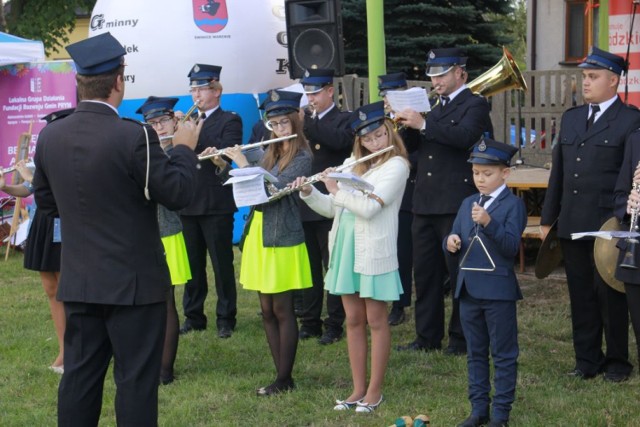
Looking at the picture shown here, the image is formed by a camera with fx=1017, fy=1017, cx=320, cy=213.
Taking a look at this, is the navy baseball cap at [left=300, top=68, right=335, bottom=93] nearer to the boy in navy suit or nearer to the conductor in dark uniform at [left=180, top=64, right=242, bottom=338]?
the conductor in dark uniform at [left=180, top=64, right=242, bottom=338]

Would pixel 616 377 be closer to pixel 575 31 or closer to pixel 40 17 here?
pixel 575 31

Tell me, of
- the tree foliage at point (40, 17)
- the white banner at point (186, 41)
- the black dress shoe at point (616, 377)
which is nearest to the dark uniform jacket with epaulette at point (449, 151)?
the black dress shoe at point (616, 377)

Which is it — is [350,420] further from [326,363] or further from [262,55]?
[262,55]

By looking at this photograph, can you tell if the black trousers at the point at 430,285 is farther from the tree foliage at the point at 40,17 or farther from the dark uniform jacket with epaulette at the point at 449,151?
the tree foliage at the point at 40,17

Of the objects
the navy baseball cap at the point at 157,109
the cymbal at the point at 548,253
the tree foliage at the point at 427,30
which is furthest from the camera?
the tree foliage at the point at 427,30

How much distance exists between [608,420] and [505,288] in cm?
97

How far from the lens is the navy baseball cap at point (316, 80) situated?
7.34 meters

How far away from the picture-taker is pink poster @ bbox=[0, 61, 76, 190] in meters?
13.3

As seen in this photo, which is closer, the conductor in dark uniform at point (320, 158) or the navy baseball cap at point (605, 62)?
the navy baseball cap at point (605, 62)

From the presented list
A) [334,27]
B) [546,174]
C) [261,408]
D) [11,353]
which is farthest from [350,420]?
[546,174]

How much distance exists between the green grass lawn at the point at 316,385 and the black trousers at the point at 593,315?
0.61 ft

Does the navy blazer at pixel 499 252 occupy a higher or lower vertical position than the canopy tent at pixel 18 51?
lower

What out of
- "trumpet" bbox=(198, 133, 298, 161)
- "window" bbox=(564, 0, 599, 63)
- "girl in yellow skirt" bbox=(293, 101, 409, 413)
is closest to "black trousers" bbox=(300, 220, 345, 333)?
"trumpet" bbox=(198, 133, 298, 161)

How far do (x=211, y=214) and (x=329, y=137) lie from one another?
124 centimetres
